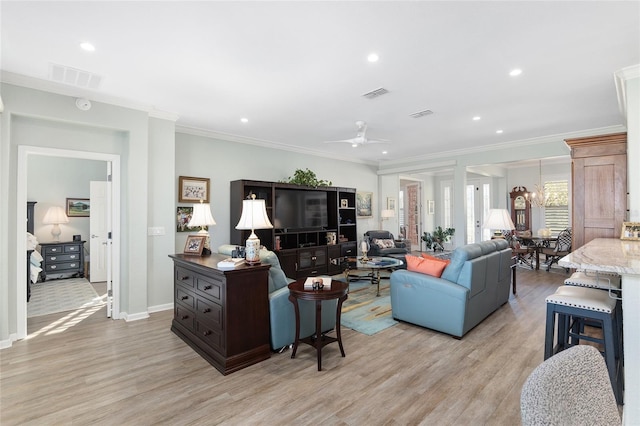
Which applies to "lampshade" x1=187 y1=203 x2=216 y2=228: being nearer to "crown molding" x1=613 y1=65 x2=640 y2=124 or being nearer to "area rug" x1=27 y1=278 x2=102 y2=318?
"area rug" x1=27 y1=278 x2=102 y2=318

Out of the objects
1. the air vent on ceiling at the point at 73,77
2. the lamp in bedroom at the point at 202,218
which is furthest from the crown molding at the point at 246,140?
the lamp in bedroom at the point at 202,218

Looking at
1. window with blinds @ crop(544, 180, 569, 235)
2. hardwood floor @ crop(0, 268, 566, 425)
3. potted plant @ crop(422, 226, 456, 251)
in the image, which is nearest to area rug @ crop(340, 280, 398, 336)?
hardwood floor @ crop(0, 268, 566, 425)

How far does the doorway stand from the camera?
3.40 metres

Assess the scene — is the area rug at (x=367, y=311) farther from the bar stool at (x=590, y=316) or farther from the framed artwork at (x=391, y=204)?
the framed artwork at (x=391, y=204)

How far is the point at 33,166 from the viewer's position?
247 inches

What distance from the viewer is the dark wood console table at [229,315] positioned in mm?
2705

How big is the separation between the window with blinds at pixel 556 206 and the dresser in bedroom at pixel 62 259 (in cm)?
1193

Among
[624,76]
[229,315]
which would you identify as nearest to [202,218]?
[229,315]

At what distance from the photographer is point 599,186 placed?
3.78 meters

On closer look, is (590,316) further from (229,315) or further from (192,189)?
(192,189)

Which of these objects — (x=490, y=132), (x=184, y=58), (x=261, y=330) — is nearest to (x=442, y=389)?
(x=261, y=330)

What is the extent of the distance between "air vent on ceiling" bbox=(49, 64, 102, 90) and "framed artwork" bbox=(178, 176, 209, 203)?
1816 millimetres

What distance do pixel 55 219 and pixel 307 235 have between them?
16.9ft

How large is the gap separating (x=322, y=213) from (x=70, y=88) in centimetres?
463
